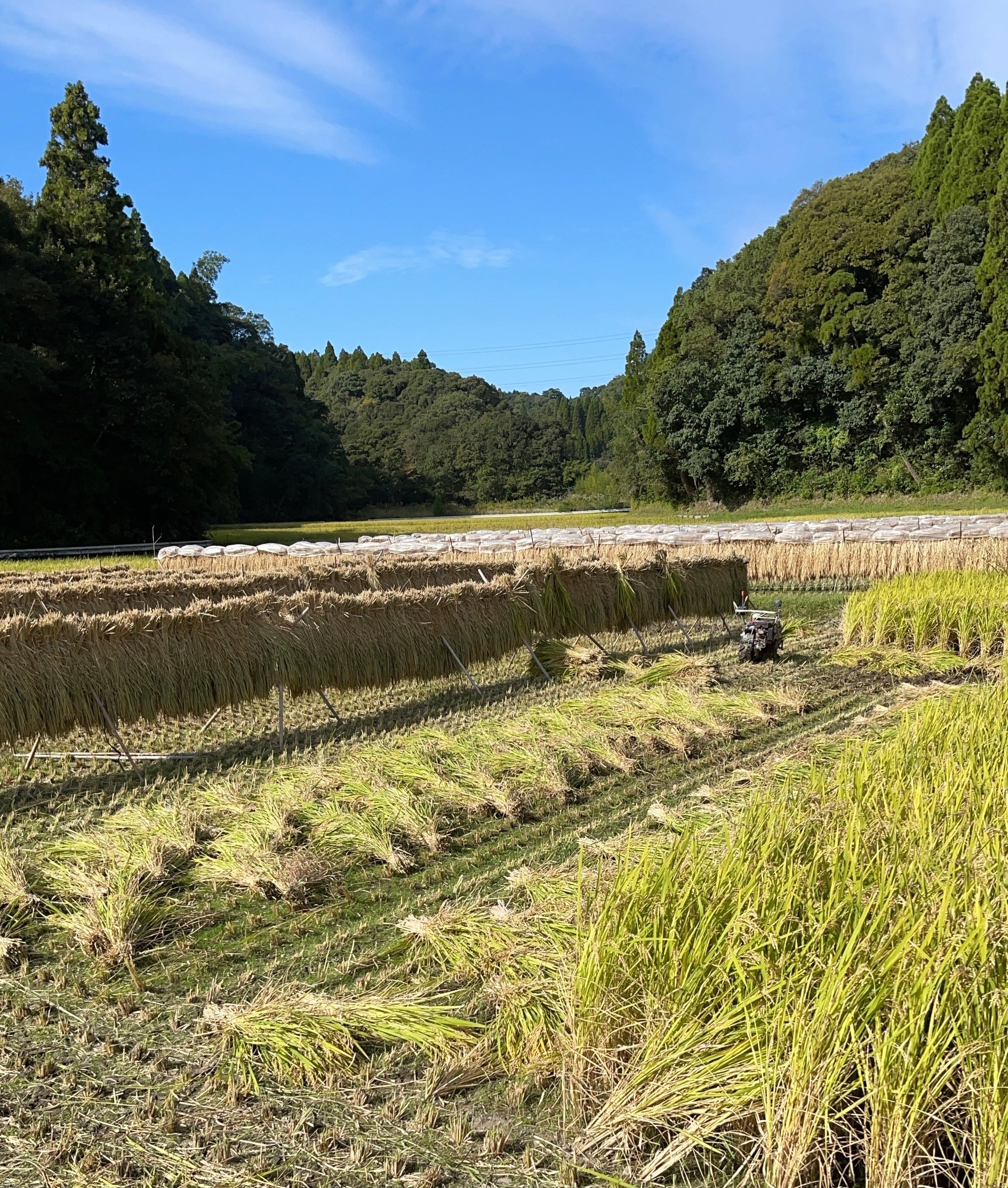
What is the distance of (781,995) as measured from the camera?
7.61 ft

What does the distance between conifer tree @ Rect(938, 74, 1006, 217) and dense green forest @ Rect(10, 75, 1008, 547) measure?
56mm

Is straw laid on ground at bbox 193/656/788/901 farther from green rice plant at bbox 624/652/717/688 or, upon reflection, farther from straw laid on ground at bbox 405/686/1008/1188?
straw laid on ground at bbox 405/686/1008/1188

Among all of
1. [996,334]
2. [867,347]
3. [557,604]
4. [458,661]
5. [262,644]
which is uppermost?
[867,347]

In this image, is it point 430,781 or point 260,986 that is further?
point 430,781

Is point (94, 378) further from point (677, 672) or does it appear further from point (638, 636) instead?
point (677, 672)

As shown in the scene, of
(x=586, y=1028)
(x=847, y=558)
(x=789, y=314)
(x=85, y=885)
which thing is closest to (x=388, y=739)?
(x=85, y=885)

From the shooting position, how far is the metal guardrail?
2100cm

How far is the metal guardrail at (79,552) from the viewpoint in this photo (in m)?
21.0

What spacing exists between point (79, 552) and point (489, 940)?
71.2 feet

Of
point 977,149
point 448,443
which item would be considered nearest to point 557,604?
point 977,149

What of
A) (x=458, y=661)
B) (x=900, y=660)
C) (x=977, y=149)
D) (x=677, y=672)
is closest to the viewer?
(x=458, y=661)

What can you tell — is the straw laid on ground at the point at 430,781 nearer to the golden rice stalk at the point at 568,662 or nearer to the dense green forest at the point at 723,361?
the golden rice stalk at the point at 568,662

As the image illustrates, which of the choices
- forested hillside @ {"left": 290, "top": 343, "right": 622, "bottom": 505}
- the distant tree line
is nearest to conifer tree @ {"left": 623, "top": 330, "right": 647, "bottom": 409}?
forested hillside @ {"left": 290, "top": 343, "right": 622, "bottom": 505}

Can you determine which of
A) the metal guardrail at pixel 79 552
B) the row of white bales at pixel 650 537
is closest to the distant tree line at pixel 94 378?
the metal guardrail at pixel 79 552
